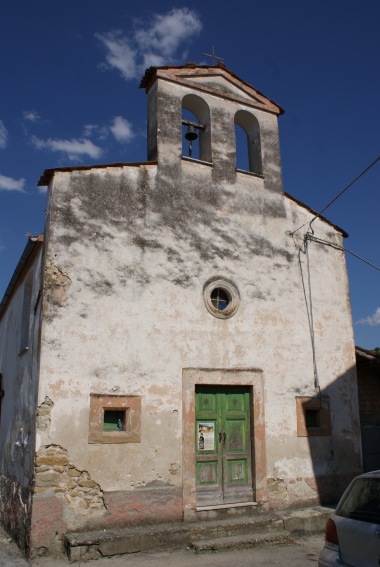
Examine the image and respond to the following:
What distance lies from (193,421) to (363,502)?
3.92 meters

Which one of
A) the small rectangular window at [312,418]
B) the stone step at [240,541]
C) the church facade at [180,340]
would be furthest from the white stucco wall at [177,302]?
the stone step at [240,541]

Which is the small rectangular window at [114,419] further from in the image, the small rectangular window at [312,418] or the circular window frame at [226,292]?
the small rectangular window at [312,418]

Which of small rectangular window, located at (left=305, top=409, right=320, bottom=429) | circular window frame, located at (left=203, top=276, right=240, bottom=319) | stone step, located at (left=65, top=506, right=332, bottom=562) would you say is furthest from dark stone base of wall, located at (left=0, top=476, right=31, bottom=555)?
small rectangular window, located at (left=305, top=409, right=320, bottom=429)

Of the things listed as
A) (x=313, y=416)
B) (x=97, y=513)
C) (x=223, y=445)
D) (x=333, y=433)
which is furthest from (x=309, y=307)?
(x=97, y=513)

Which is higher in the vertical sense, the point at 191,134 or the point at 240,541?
the point at 191,134

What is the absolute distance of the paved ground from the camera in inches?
249

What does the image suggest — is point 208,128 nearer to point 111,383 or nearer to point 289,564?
point 111,383

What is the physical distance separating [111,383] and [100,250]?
7.15 feet

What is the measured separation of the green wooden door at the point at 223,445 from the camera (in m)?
8.09

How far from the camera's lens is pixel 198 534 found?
7.17 m

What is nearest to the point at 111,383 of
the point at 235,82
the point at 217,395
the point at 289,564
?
the point at 217,395

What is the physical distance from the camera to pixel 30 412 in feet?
24.5

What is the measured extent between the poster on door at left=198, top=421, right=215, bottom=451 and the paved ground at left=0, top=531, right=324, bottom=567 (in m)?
1.67

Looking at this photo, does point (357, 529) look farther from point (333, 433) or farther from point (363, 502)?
point (333, 433)
